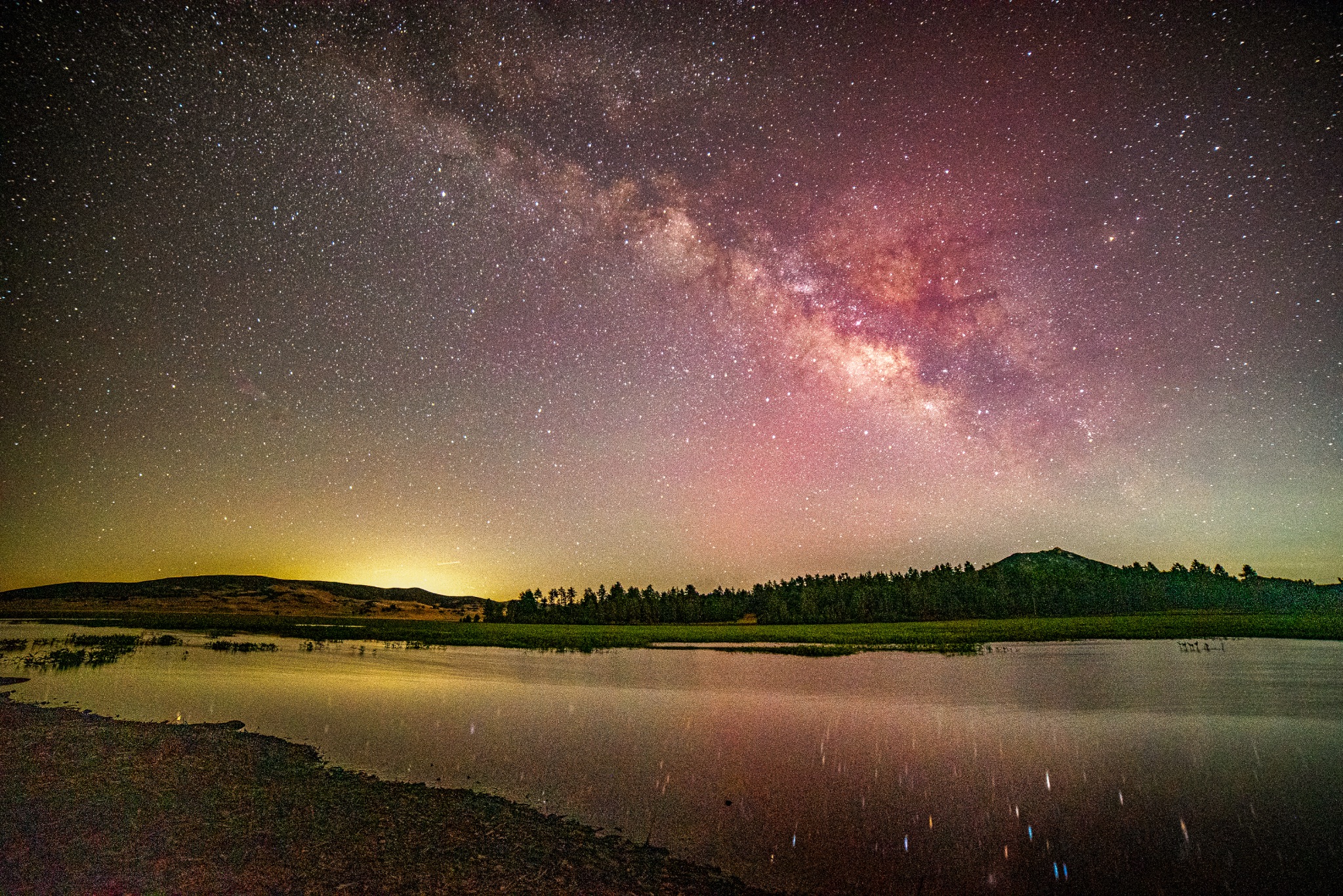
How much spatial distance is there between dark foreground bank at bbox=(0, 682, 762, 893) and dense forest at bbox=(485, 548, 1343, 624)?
468 ft

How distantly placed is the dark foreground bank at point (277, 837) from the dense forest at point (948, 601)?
143m

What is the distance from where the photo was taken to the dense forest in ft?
468

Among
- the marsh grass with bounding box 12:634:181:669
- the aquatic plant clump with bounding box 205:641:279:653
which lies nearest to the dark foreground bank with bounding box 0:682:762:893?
the marsh grass with bounding box 12:634:181:669

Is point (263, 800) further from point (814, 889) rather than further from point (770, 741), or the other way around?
point (770, 741)

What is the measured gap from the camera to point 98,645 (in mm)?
53250

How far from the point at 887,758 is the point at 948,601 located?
14651cm

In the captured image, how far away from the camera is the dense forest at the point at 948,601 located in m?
142

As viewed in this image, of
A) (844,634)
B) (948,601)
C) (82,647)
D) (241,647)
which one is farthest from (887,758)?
(948,601)

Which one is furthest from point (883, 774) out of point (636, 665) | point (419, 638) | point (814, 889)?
point (419, 638)

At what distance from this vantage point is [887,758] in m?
16.0

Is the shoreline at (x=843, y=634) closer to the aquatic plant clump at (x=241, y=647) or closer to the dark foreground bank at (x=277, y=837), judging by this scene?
the aquatic plant clump at (x=241, y=647)

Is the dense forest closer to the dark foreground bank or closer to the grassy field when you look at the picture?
the grassy field

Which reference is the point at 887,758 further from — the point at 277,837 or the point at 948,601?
the point at 948,601

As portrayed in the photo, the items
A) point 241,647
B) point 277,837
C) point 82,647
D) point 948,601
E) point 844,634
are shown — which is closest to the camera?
point 277,837
